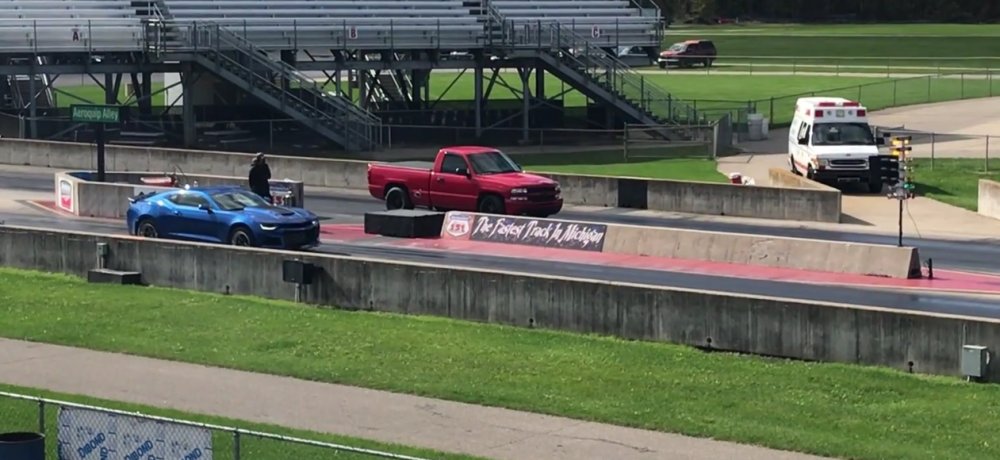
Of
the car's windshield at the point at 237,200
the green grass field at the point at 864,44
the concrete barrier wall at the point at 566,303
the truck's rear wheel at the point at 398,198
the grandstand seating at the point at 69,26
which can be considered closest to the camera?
the concrete barrier wall at the point at 566,303

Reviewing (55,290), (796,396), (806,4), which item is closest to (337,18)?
(55,290)

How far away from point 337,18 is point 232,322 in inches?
1500

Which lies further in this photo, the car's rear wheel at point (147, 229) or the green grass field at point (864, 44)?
the green grass field at point (864, 44)

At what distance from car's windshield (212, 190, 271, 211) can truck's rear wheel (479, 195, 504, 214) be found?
6370mm

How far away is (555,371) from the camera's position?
849 inches

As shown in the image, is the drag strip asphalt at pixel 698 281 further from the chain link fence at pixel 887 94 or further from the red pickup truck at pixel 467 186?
the chain link fence at pixel 887 94

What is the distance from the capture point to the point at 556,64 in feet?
208

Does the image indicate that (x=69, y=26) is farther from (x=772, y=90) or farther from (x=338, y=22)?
(x=772, y=90)

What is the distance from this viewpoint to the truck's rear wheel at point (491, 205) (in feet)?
124

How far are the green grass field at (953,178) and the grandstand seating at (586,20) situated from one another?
1905 cm

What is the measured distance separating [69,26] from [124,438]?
44037mm

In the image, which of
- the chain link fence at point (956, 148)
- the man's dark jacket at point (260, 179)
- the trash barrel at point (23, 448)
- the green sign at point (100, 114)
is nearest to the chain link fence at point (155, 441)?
the trash barrel at point (23, 448)

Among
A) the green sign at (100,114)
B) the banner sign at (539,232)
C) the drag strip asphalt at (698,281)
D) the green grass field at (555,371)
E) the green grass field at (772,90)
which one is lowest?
the green grass field at (555,371)

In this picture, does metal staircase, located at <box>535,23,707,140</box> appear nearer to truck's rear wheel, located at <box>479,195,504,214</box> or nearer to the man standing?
truck's rear wheel, located at <box>479,195,504,214</box>
